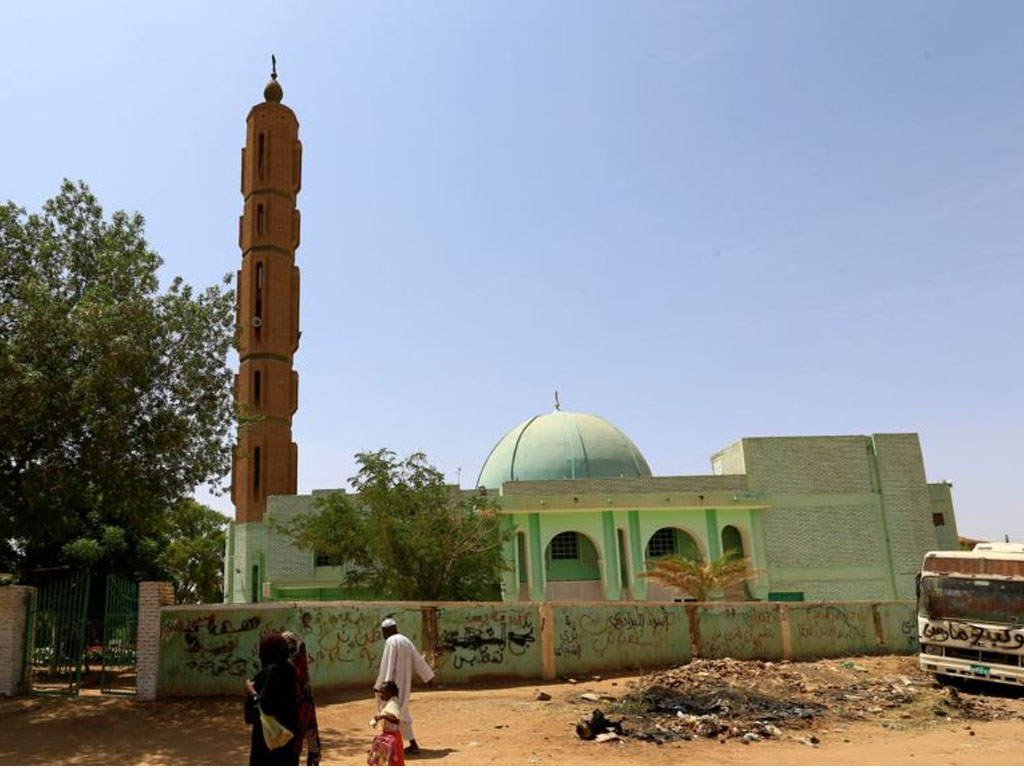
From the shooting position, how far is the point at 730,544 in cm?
3484

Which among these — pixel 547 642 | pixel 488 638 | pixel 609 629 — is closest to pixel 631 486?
pixel 609 629

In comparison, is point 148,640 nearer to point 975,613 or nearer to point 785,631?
point 975,613

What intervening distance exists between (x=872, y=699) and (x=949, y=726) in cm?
222

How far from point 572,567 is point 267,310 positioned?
54.9 ft

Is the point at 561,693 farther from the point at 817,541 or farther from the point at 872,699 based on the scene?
the point at 817,541

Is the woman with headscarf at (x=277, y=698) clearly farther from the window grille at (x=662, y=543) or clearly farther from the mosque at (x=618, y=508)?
the window grille at (x=662, y=543)

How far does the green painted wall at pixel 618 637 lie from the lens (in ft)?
56.5

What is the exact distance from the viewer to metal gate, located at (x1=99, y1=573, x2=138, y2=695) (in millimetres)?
13742

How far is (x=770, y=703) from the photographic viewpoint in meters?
12.7

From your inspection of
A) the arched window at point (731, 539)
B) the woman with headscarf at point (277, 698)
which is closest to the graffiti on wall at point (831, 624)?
the arched window at point (731, 539)

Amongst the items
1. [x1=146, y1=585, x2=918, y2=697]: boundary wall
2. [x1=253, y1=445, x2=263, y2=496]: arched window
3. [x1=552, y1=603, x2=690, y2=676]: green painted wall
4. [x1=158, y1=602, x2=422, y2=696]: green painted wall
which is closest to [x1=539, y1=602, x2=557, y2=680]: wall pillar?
[x1=146, y1=585, x2=918, y2=697]: boundary wall

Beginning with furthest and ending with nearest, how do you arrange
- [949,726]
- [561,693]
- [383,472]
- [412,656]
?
[383,472] < [561,693] < [949,726] < [412,656]

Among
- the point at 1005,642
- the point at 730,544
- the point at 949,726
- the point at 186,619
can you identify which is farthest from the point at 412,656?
the point at 730,544

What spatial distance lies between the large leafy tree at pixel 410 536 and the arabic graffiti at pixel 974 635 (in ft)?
38.8
